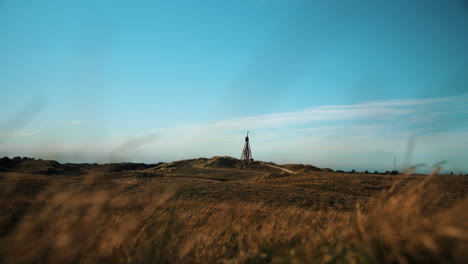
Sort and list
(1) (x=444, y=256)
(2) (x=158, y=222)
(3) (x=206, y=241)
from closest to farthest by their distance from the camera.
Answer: (1) (x=444, y=256)
(3) (x=206, y=241)
(2) (x=158, y=222)

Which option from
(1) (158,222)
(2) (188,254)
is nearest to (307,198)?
(1) (158,222)

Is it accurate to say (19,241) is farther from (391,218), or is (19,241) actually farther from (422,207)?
(422,207)

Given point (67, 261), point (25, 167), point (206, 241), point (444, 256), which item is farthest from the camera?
point (25, 167)

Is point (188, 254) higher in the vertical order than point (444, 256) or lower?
lower

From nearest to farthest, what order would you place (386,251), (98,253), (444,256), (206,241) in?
1. (444,256)
2. (386,251)
3. (98,253)
4. (206,241)

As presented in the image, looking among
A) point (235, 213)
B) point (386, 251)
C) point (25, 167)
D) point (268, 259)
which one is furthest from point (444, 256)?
point (25, 167)

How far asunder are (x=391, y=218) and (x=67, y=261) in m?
4.02

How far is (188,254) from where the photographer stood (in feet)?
14.2

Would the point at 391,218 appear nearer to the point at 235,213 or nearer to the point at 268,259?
the point at 268,259

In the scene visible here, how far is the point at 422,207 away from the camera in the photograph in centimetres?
342

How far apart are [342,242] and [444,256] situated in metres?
1.39

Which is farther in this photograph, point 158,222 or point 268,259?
point 158,222

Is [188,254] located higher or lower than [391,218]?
lower

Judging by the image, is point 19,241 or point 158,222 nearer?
point 19,241
